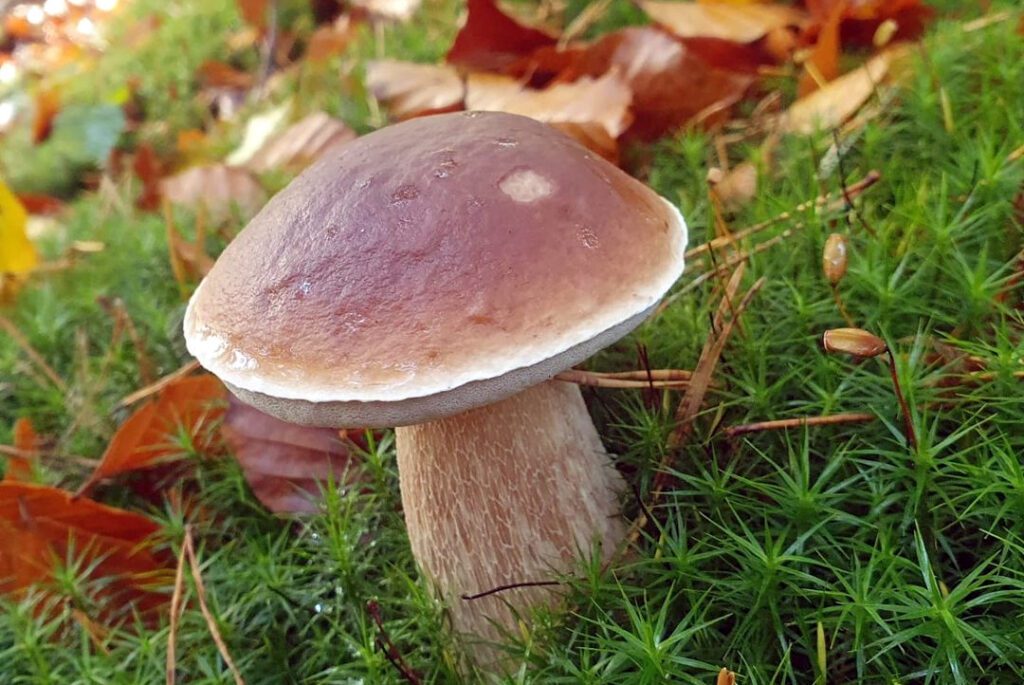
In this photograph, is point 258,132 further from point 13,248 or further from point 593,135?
point 593,135

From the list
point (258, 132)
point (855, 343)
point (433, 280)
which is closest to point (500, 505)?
point (433, 280)

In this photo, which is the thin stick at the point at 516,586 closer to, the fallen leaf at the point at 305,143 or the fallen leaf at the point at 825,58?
the fallen leaf at the point at 825,58

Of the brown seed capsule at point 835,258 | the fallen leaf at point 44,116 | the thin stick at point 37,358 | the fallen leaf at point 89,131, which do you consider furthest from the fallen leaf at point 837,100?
the fallen leaf at point 44,116

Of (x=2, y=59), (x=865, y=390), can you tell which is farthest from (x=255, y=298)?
(x=2, y=59)

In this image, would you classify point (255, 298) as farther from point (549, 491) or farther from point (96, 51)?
Result: point (96, 51)

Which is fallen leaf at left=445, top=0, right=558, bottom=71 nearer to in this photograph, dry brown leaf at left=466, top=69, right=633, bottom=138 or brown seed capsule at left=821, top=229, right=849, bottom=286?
dry brown leaf at left=466, top=69, right=633, bottom=138

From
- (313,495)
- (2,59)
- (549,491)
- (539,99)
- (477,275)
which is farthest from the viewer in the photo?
(2,59)

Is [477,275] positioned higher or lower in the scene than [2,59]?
higher
